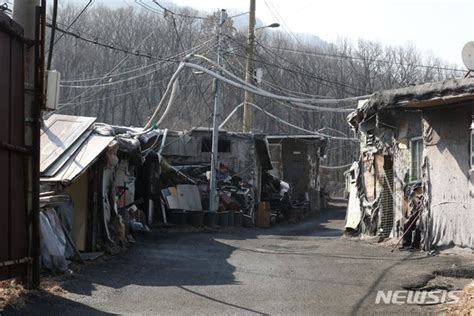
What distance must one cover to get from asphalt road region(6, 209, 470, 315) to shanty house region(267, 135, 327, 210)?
24.0m

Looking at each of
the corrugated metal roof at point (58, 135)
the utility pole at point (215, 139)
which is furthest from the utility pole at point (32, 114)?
the utility pole at point (215, 139)

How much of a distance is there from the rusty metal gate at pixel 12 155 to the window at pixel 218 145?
65.8 ft

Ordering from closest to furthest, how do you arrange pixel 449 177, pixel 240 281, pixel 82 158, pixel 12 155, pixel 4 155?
1. pixel 4 155
2. pixel 12 155
3. pixel 240 281
4. pixel 82 158
5. pixel 449 177

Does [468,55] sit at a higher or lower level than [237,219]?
higher

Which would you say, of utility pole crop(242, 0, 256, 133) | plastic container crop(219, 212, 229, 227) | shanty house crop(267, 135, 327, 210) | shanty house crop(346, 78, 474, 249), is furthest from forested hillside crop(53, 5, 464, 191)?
shanty house crop(346, 78, 474, 249)

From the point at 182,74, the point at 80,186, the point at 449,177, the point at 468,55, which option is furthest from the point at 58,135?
the point at 182,74

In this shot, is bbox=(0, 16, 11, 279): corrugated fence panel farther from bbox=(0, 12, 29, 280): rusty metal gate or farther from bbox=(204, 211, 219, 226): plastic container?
bbox=(204, 211, 219, 226): plastic container

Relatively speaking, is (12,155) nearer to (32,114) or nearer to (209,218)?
(32,114)

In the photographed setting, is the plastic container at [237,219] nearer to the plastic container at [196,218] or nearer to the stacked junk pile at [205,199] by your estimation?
the stacked junk pile at [205,199]

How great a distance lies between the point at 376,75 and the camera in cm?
5544

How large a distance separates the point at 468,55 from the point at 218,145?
51.9 ft

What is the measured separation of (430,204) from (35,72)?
974cm

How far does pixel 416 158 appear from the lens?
1541 cm

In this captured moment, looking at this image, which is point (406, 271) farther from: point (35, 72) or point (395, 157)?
point (35, 72)
